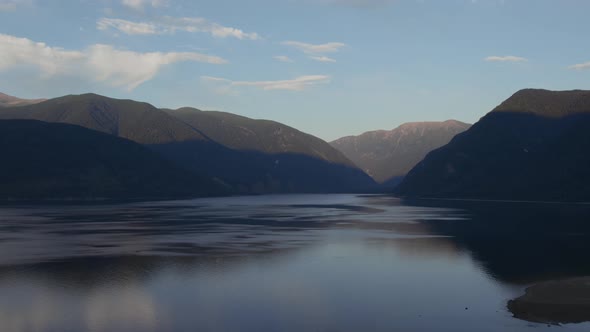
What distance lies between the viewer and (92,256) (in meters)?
77.9

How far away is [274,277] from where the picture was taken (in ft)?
210

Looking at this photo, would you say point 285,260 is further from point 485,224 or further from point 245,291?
point 485,224

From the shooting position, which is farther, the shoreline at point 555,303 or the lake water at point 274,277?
the shoreline at point 555,303

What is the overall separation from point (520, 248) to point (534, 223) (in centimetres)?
5016

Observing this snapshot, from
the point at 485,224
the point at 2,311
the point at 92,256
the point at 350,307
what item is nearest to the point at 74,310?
the point at 2,311

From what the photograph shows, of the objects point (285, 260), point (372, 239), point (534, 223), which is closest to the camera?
point (285, 260)

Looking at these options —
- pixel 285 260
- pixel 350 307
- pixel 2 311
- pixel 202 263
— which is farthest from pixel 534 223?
pixel 2 311

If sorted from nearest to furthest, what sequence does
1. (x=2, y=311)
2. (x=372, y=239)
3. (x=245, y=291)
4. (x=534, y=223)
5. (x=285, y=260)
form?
(x=2, y=311), (x=245, y=291), (x=285, y=260), (x=372, y=239), (x=534, y=223)

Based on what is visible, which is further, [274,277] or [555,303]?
[274,277]

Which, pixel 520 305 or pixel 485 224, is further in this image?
pixel 485 224

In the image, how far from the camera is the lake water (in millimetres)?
44938

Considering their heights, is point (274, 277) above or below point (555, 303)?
above

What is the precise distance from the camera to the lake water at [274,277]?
4494 centimetres

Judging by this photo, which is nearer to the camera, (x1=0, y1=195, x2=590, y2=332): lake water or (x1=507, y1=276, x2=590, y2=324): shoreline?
(x1=0, y1=195, x2=590, y2=332): lake water
